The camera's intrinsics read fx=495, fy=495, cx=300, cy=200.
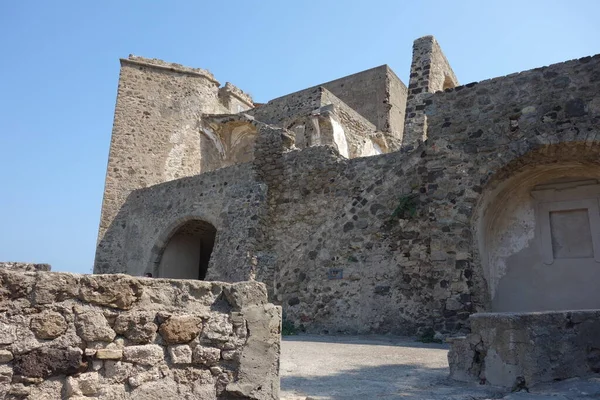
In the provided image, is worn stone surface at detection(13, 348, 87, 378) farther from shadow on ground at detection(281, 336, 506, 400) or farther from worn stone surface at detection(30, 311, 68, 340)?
shadow on ground at detection(281, 336, 506, 400)

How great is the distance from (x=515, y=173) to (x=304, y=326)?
4705 mm

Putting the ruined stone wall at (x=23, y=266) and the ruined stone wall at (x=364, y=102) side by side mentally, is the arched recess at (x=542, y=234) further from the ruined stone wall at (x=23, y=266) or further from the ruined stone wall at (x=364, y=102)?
the ruined stone wall at (x=364, y=102)

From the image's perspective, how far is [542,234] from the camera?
8453mm

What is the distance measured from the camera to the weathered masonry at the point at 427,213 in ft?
25.3

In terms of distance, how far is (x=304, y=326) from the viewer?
31.3 ft

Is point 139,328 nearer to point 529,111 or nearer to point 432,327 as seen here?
point 432,327

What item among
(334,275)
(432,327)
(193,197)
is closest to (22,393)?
(432,327)

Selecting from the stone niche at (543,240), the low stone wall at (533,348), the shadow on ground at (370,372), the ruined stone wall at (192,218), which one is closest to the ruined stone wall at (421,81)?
the stone niche at (543,240)

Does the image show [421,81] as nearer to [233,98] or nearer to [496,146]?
[496,146]

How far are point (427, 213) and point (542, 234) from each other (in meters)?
1.98

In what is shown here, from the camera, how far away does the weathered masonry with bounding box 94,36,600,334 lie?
25.3ft

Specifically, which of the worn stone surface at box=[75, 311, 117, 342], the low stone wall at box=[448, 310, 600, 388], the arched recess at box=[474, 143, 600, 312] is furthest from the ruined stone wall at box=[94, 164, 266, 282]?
the worn stone surface at box=[75, 311, 117, 342]

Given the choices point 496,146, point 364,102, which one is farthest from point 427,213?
point 364,102

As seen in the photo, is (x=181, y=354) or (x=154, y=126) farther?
(x=154, y=126)
